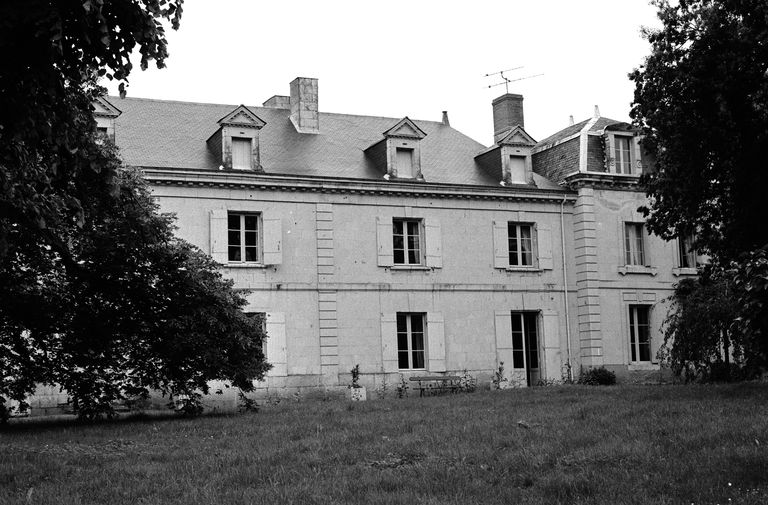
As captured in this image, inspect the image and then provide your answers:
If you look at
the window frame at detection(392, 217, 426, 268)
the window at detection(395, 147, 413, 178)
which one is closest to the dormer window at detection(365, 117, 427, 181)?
the window at detection(395, 147, 413, 178)

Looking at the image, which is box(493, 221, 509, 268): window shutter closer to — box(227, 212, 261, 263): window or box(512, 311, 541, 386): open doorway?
box(512, 311, 541, 386): open doorway

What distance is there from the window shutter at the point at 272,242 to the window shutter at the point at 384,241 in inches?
112

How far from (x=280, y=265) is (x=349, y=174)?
3.32 m

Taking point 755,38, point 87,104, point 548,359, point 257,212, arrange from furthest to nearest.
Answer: point 548,359
point 257,212
point 755,38
point 87,104

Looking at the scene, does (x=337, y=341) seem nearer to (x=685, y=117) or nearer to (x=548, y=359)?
(x=548, y=359)

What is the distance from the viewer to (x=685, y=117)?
18156 mm

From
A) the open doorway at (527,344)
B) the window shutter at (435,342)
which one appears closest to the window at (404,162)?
the window shutter at (435,342)

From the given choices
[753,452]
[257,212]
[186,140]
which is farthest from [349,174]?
[753,452]

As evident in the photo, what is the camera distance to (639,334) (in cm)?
2881

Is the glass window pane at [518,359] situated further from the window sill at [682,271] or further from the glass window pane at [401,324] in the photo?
the window sill at [682,271]

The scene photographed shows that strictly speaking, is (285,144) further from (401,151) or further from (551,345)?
(551,345)

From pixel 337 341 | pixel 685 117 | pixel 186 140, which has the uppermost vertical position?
pixel 186 140

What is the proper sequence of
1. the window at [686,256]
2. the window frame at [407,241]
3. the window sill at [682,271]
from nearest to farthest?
the window frame at [407,241] < the window sill at [682,271] < the window at [686,256]

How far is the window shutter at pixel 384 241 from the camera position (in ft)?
85.8
